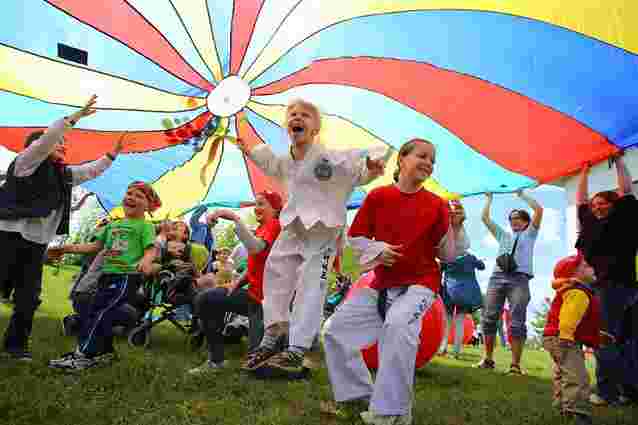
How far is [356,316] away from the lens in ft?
7.77

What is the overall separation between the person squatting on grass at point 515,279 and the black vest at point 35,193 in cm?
352

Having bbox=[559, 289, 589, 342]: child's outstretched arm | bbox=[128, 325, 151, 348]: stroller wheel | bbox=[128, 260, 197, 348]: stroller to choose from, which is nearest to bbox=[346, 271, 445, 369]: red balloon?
bbox=[559, 289, 589, 342]: child's outstretched arm

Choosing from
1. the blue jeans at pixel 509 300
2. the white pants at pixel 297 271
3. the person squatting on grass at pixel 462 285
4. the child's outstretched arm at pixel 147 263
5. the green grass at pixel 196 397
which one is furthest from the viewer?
the person squatting on grass at pixel 462 285

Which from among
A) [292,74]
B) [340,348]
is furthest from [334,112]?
[340,348]

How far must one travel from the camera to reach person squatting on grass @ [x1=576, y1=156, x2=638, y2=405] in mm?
3248

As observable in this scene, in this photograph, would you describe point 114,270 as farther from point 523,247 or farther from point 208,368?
point 523,247

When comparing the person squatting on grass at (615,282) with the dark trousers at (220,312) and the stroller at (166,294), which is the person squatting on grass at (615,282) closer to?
the dark trousers at (220,312)

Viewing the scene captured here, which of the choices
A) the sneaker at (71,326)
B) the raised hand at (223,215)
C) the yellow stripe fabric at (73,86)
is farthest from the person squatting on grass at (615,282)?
the yellow stripe fabric at (73,86)

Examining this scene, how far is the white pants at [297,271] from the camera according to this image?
2.76 metres

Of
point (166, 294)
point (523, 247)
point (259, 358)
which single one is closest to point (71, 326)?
point (166, 294)

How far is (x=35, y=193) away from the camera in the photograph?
124 inches

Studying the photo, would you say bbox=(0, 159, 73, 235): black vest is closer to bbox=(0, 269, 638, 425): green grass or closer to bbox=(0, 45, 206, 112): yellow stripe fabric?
bbox=(0, 269, 638, 425): green grass

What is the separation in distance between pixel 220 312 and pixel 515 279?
2.65m

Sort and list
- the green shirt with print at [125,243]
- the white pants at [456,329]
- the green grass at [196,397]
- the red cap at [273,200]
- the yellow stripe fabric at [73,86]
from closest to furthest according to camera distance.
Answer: the green grass at [196,397]
the green shirt with print at [125,243]
the red cap at [273,200]
the yellow stripe fabric at [73,86]
the white pants at [456,329]
